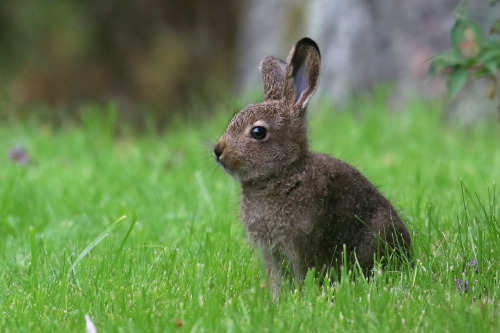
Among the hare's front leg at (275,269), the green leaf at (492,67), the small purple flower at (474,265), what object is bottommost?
the hare's front leg at (275,269)

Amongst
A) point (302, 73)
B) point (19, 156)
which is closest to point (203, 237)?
point (302, 73)

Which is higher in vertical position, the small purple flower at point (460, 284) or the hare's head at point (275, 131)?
the hare's head at point (275, 131)

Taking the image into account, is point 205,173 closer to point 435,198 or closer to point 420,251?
point 435,198

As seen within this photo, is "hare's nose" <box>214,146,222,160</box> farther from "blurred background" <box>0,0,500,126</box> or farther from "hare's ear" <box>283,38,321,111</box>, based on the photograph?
"blurred background" <box>0,0,500,126</box>

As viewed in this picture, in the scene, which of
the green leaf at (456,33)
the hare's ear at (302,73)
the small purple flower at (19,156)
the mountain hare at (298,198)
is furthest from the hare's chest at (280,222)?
the small purple flower at (19,156)

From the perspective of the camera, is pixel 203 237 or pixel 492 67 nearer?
pixel 492 67

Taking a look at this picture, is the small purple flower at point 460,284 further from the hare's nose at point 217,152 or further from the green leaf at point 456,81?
the hare's nose at point 217,152

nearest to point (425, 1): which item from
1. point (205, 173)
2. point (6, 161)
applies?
point (205, 173)

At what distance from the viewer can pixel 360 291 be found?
3.46 meters

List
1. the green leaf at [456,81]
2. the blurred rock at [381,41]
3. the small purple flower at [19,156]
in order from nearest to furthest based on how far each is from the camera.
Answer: the green leaf at [456,81] < the small purple flower at [19,156] < the blurred rock at [381,41]

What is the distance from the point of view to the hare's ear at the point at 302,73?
3.95m

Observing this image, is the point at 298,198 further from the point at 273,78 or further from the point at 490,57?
the point at 490,57

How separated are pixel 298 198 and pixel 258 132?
0.39m

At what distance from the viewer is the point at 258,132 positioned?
3824 mm
